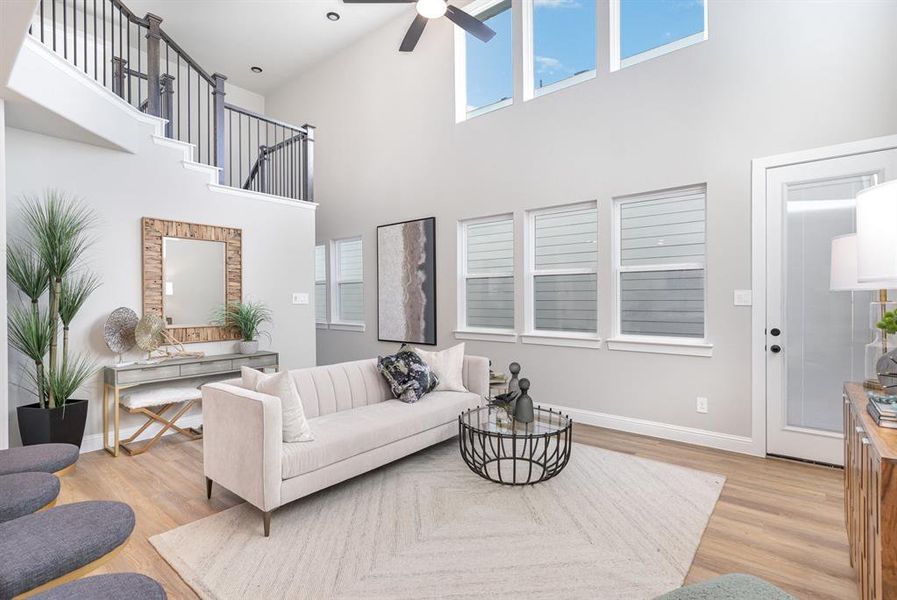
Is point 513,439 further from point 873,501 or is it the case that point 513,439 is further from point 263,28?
point 263,28

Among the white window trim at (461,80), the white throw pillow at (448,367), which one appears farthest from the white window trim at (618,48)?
the white throw pillow at (448,367)

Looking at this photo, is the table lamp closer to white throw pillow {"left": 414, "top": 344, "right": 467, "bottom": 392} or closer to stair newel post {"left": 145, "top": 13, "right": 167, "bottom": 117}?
white throw pillow {"left": 414, "top": 344, "right": 467, "bottom": 392}

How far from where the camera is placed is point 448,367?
148 inches

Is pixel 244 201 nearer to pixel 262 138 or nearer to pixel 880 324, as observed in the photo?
pixel 262 138

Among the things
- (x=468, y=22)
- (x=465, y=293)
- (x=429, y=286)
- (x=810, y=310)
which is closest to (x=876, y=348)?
(x=810, y=310)

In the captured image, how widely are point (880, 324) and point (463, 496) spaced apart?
2.15m

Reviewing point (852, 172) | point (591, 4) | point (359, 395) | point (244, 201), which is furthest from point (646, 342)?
point (244, 201)

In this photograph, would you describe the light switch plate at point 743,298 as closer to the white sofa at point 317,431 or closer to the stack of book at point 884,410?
the stack of book at point 884,410

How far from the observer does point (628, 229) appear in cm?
408

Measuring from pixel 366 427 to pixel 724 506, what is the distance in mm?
2147

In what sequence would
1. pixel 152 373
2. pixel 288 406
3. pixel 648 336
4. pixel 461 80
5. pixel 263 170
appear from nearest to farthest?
pixel 288 406 → pixel 152 373 → pixel 648 336 → pixel 461 80 → pixel 263 170

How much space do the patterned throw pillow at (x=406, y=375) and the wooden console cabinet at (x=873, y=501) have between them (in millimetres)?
2473

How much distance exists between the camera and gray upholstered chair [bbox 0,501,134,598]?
3.93 feet

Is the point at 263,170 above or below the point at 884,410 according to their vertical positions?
above
